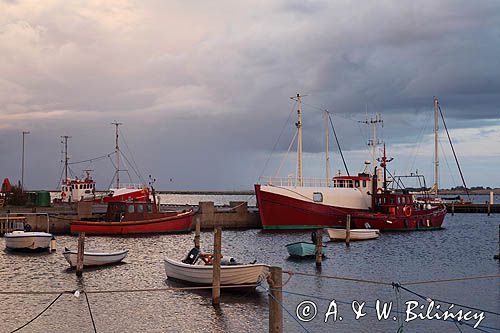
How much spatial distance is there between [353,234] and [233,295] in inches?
1022

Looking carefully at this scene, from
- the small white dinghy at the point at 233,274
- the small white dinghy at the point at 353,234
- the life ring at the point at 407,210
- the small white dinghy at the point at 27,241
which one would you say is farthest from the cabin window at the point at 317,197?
the small white dinghy at the point at 233,274

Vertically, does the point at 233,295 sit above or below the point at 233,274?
below

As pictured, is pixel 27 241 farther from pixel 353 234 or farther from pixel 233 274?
pixel 353 234

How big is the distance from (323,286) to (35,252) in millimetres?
20517

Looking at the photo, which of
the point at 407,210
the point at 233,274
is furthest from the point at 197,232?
the point at 407,210

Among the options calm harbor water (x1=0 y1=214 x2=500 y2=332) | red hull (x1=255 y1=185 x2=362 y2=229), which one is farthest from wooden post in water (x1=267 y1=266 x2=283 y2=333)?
red hull (x1=255 y1=185 x2=362 y2=229)

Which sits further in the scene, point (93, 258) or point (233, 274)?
point (93, 258)

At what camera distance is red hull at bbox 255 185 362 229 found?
187ft

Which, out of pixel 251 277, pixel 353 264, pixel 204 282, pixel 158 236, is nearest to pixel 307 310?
pixel 251 277

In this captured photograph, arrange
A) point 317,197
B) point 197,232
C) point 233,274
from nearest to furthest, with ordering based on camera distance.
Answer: point 233,274
point 197,232
point 317,197

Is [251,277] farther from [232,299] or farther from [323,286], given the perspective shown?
[323,286]

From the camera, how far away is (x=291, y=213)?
57.2 meters

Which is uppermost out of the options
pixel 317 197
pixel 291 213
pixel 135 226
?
pixel 317 197

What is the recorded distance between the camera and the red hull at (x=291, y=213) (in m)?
56.9
